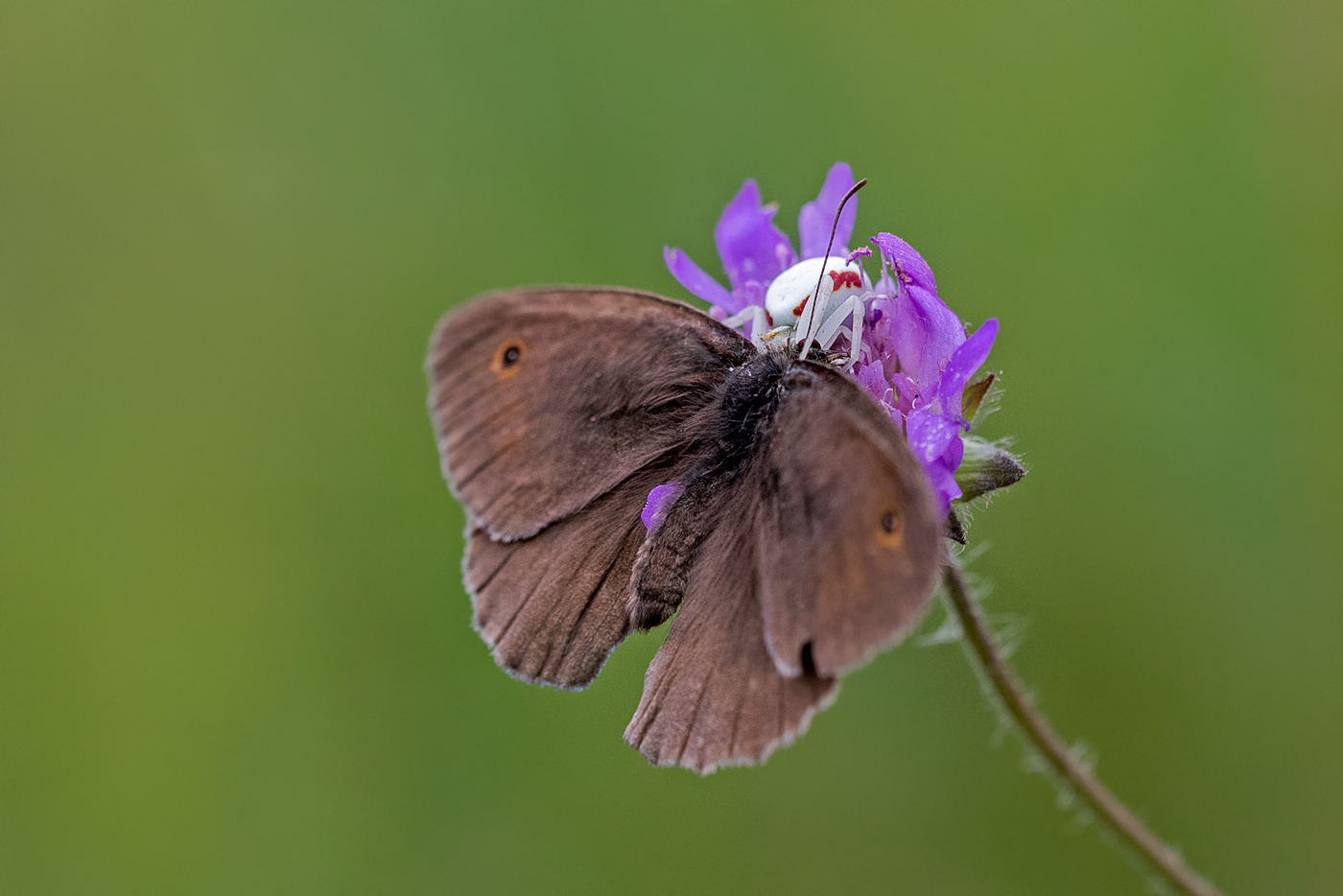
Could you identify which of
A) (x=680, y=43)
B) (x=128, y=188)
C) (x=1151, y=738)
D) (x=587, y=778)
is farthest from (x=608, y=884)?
(x=128, y=188)

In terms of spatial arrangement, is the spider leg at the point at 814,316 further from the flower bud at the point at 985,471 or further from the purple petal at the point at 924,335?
the flower bud at the point at 985,471

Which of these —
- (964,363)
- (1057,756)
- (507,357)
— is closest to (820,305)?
(964,363)

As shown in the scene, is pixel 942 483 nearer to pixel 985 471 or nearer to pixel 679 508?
pixel 985 471

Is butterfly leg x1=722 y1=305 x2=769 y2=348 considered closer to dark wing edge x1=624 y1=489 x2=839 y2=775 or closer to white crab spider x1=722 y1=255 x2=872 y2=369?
white crab spider x1=722 y1=255 x2=872 y2=369

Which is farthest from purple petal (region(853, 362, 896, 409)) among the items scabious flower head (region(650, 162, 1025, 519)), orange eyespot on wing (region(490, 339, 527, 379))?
orange eyespot on wing (region(490, 339, 527, 379))

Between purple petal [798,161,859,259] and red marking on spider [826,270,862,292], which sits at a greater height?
purple petal [798,161,859,259]

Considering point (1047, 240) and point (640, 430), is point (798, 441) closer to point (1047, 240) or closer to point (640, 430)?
point (640, 430)
